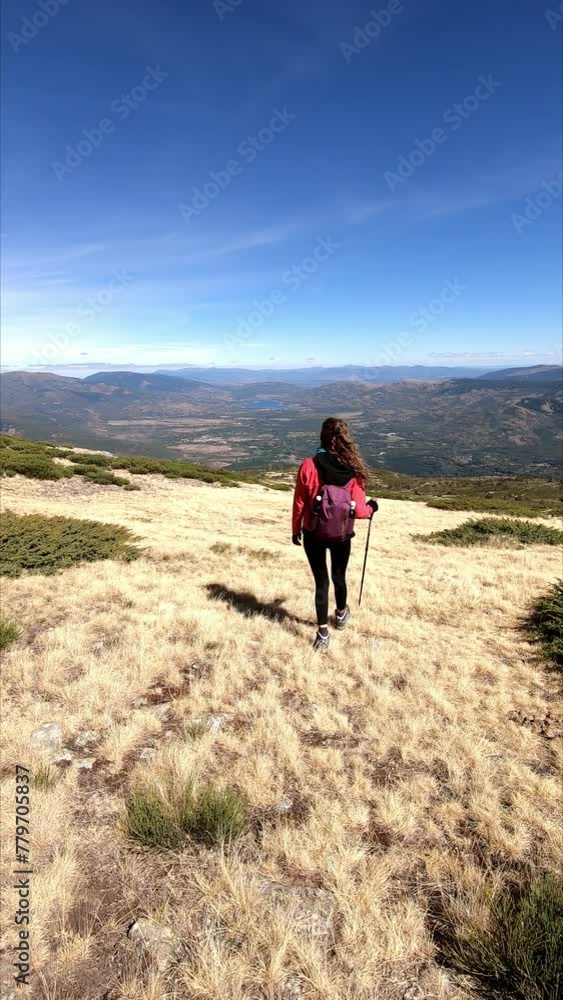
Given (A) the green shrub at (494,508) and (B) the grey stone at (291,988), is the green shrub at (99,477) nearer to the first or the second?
(A) the green shrub at (494,508)

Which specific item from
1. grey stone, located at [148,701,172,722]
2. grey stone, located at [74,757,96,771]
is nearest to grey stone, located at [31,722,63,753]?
grey stone, located at [74,757,96,771]

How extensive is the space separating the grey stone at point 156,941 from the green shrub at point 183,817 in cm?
58

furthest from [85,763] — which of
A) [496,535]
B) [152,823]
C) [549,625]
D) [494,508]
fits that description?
[494,508]

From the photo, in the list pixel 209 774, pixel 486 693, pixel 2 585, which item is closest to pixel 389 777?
pixel 209 774

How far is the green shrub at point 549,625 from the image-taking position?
6.62 m

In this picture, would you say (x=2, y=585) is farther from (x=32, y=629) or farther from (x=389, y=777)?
(x=389, y=777)

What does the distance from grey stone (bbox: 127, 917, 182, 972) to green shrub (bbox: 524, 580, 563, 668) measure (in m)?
5.98

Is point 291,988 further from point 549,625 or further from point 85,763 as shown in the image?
point 549,625

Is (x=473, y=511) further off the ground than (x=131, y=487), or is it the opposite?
(x=131, y=487)

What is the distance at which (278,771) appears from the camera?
4.14 meters

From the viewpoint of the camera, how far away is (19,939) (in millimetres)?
2654

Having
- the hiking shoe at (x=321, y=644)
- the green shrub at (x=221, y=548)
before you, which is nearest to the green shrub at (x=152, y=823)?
the hiking shoe at (x=321, y=644)

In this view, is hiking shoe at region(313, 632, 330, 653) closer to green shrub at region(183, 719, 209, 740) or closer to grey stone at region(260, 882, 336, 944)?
green shrub at region(183, 719, 209, 740)

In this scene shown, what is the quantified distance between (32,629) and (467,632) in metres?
7.23
